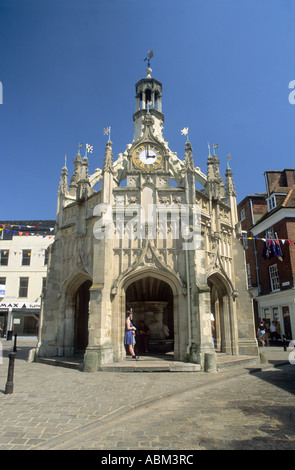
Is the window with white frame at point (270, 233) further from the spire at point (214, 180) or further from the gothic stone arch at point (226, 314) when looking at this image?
the gothic stone arch at point (226, 314)

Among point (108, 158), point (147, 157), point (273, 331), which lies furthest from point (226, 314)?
point (273, 331)

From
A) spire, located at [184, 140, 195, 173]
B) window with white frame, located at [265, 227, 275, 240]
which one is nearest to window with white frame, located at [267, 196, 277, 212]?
window with white frame, located at [265, 227, 275, 240]

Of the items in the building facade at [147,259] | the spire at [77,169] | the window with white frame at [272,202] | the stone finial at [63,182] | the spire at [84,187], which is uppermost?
the window with white frame at [272,202]

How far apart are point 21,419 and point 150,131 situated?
1282 cm

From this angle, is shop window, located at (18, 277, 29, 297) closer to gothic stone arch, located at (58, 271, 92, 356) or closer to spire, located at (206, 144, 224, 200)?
gothic stone arch, located at (58, 271, 92, 356)

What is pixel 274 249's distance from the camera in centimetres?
2353

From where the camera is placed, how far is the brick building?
24.7m

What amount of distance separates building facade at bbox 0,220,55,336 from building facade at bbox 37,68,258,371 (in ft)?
59.8

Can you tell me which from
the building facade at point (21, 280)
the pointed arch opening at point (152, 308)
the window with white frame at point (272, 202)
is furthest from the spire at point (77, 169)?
the window with white frame at point (272, 202)

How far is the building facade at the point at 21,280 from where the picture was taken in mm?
32719

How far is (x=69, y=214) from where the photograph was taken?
1597 centimetres

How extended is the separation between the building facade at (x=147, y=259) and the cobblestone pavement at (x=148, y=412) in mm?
2427

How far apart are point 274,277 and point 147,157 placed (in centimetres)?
1894
